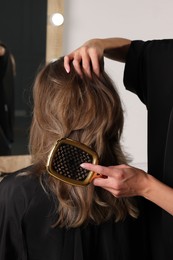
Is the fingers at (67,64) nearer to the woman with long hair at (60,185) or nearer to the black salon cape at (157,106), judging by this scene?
the woman with long hair at (60,185)

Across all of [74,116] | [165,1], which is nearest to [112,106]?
[74,116]

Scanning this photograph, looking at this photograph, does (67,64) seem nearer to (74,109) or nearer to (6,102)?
(74,109)

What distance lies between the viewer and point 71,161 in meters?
0.74

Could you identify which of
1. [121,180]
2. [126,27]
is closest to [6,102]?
[126,27]

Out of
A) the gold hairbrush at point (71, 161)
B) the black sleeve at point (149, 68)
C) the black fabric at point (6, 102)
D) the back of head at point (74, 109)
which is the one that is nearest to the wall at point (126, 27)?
the black fabric at point (6, 102)

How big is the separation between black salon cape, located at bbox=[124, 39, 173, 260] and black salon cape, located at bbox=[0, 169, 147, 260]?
0.12m

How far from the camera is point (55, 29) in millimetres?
1676

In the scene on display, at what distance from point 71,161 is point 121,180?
0.11m

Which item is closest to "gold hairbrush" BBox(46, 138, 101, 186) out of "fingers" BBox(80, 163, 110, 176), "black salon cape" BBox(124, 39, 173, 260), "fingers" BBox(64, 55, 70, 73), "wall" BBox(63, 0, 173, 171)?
"fingers" BBox(80, 163, 110, 176)

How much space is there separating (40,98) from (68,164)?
171 mm

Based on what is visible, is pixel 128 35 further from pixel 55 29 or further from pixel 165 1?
pixel 55 29

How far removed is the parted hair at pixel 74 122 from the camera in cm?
80

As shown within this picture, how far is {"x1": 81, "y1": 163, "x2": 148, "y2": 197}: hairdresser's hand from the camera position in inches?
28.9

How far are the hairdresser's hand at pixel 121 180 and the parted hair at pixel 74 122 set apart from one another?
82 millimetres
